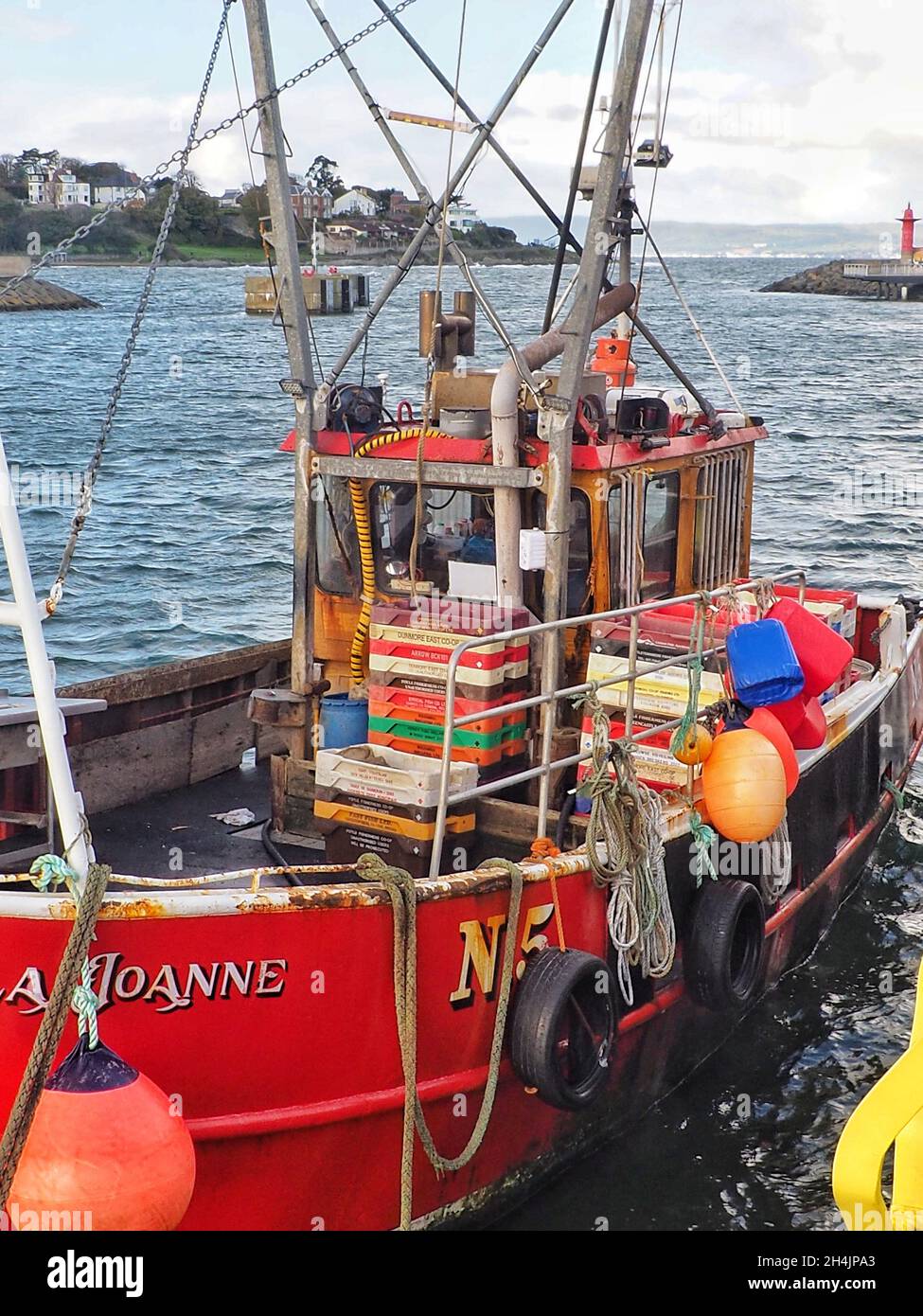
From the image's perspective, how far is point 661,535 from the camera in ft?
30.3

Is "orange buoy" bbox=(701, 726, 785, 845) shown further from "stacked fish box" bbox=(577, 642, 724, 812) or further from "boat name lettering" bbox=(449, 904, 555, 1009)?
"boat name lettering" bbox=(449, 904, 555, 1009)

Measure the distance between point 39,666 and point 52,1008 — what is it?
1203 mm

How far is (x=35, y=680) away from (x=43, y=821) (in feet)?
10.9

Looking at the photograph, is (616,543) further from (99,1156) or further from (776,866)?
(99,1156)

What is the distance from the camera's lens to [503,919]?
6.71 meters

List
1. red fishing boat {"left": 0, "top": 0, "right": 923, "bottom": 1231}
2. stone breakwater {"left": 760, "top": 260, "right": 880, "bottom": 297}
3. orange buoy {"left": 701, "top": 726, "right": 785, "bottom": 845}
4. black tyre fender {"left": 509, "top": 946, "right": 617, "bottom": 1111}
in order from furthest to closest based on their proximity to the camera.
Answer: stone breakwater {"left": 760, "top": 260, "right": 880, "bottom": 297} → orange buoy {"left": 701, "top": 726, "right": 785, "bottom": 845} → black tyre fender {"left": 509, "top": 946, "right": 617, "bottom": 1111} → red fishing boat {"left": 0, "top": 0, "right": 923, "bottom": 1231}

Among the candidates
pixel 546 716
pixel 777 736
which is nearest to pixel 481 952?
pixel 546 716

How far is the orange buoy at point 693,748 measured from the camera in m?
Answer: 7.73

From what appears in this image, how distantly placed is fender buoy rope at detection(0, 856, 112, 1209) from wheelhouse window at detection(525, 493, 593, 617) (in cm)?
357

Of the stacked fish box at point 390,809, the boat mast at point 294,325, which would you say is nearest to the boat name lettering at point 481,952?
the stacked fish box at point 390,809

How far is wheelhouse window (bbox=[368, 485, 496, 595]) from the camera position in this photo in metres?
8.63

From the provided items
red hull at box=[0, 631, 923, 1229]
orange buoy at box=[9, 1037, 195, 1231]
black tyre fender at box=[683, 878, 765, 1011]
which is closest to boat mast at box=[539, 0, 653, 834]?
red hull at box=[0, 631, 923, 1229]

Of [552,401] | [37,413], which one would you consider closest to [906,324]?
[37,413]

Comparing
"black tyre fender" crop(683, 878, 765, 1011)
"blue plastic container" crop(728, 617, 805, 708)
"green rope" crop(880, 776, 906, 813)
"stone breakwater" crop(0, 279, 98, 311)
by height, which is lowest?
"green rope" crop(880, 776, 906, 813)
